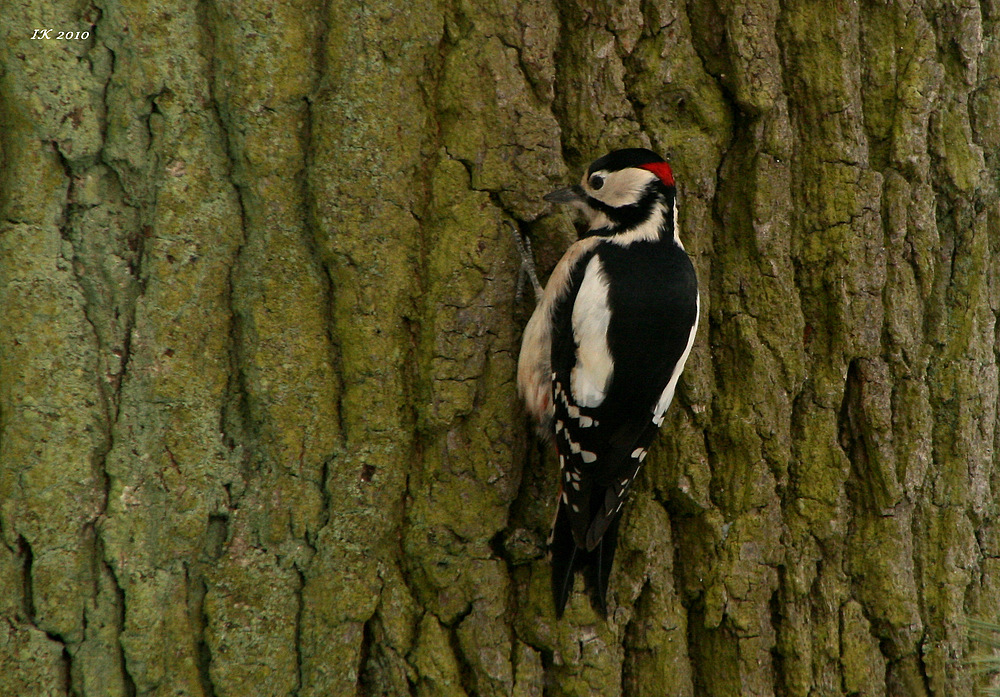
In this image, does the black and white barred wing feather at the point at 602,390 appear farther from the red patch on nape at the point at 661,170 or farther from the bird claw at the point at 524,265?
the red patch on nape at the point at 661,170

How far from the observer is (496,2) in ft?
5.95

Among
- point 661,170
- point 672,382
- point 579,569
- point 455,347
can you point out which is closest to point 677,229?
point 661,170

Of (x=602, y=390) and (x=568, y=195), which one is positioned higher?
(x=568, y=195)

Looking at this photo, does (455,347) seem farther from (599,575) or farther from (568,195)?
(599,575)

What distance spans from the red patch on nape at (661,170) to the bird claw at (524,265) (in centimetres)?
35

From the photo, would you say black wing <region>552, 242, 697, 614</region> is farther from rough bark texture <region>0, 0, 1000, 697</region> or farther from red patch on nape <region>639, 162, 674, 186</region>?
red patch on nape <region>639, 162, 674, 186</region>

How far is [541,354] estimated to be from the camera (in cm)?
198

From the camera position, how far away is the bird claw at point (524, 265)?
1902mm

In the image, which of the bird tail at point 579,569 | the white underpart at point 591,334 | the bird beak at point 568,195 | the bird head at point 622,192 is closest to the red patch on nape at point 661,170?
the bird head at point 622,192

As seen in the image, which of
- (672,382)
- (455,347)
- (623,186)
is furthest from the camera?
(623,186)

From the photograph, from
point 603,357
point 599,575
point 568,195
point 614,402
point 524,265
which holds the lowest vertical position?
point 599,575

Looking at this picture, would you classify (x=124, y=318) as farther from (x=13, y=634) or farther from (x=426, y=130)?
(x=426, y=130)

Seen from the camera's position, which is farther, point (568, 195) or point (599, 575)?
point (568, 195)

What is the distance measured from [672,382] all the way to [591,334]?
260 millimetres
